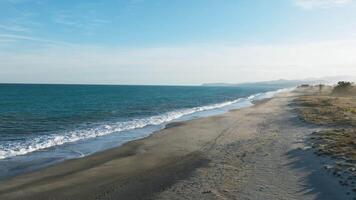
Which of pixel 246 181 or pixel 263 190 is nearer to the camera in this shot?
pixel 263 190

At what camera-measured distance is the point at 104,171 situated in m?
16.8

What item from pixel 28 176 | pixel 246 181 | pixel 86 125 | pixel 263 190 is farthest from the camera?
pixel 86 125

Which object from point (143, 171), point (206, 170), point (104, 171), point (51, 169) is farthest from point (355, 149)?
point (51, 169)

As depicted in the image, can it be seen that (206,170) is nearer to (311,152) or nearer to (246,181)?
(246,181)

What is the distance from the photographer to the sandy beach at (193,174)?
13.1 meters

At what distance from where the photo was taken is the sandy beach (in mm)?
13148

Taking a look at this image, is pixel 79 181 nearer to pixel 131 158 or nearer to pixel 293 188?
pixel 131 158

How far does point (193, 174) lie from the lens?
52.0 feet

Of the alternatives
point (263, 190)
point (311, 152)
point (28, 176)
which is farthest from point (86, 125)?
point (263, 190)

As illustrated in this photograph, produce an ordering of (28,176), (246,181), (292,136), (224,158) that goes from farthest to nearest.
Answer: (292,136), (224,158), (28,176), (246,181)

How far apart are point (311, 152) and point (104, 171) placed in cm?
967

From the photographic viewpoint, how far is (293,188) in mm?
13484

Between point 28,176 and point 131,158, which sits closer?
point 28,176

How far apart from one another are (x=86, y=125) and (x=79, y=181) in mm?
21172
